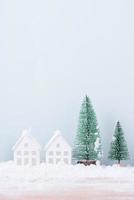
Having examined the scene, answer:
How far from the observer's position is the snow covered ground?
78.0 inches

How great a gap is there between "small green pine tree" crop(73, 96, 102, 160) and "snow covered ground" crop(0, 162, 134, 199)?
6 cm

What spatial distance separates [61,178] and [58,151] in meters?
0.13

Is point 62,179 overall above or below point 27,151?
below

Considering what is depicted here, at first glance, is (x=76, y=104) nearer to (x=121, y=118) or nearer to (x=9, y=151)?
(x=121, y=118)

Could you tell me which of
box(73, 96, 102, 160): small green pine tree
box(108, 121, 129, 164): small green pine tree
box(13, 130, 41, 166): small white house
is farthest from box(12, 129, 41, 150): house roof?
box(108, 121, 129, 164): small green pine tree

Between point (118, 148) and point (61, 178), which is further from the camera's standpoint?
point (118, 148)

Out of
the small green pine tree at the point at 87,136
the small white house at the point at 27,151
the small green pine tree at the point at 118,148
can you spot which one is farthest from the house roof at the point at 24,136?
the small green pine tree at the point at 118,148

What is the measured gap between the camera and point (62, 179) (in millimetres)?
2012

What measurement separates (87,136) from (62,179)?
205 mm

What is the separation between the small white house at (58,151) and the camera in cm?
209

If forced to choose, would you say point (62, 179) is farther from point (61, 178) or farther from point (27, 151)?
point (27, 151)

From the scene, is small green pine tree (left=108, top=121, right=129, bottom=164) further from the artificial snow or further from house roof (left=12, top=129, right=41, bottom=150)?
house roof (left=12, top=129, right=41, bottom=150)

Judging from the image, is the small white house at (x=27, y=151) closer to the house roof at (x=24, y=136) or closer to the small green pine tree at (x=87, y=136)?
the house roof at (x=24, y=136)

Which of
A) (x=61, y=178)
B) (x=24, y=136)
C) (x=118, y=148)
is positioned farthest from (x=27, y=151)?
(x=118, y=148)
